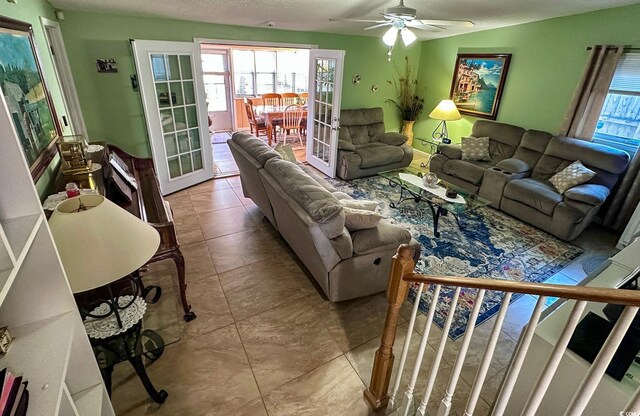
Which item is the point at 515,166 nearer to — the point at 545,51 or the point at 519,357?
the point at 545,51

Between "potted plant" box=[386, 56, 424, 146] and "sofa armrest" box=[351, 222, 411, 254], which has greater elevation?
"potted plant" box=[386, 56, 424, 146]

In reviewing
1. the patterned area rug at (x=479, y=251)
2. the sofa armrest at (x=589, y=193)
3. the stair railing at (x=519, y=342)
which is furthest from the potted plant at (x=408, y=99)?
the stair railing at (x=519, y=342)

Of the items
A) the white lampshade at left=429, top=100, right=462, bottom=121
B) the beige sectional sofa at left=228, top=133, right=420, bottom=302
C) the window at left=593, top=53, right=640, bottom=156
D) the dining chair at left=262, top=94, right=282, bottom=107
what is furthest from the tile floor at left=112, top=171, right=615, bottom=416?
the dining chair at left=262, top=94, right=282, bottom=107

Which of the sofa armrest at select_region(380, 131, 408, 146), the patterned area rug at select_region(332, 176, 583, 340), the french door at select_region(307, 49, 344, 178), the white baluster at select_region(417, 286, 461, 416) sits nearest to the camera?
the white baluster at select_region(417, 286, 461, 416)

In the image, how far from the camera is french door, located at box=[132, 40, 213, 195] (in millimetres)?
3664

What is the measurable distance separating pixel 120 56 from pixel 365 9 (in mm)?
3006

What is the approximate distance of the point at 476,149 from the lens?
468 centimetres

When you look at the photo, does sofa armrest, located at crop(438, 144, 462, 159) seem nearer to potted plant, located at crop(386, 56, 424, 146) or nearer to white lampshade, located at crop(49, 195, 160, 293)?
potted plant, located at crop(386, 56, 424, 146)

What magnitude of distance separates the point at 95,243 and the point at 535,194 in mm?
4219

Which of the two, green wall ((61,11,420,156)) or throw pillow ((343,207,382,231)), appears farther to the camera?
green wall ((61,11,420,156))

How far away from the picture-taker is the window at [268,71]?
25.7ft

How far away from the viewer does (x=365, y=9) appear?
3545 mm

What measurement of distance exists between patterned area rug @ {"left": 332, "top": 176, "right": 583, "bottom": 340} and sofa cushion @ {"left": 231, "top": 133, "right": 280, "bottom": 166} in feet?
4.64

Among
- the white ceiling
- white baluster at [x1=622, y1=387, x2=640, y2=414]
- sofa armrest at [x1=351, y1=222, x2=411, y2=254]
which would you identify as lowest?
sofa armrest at [x1=351, y1=222, x2=411, y2=254]
